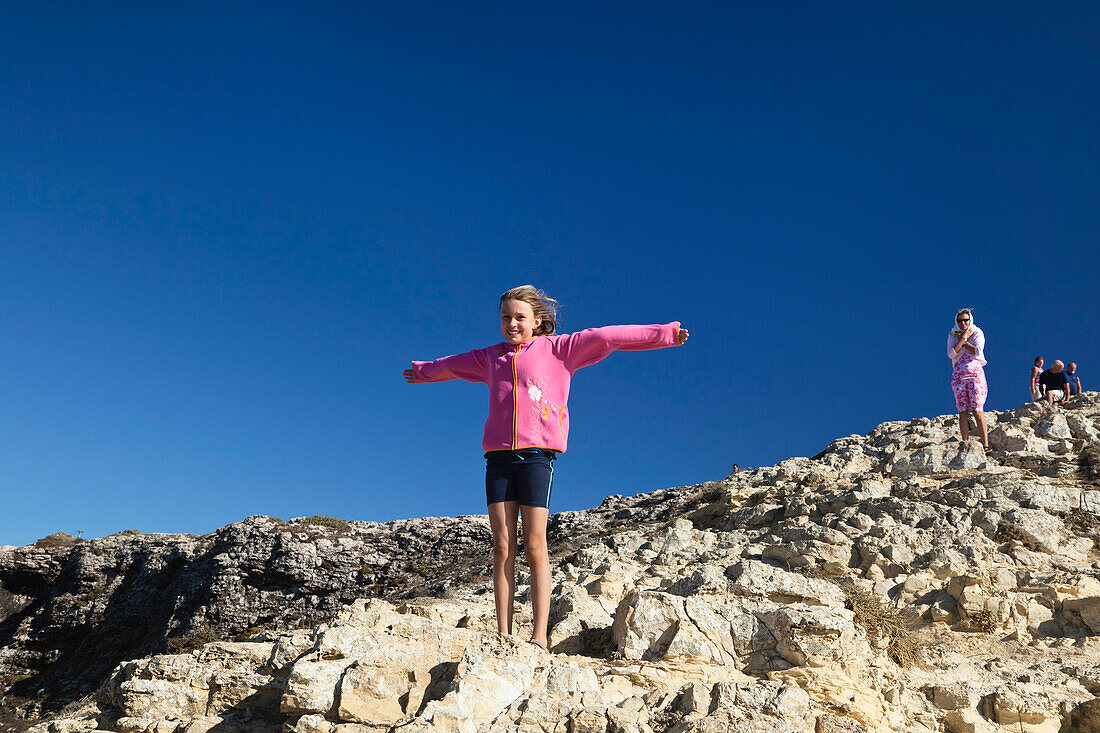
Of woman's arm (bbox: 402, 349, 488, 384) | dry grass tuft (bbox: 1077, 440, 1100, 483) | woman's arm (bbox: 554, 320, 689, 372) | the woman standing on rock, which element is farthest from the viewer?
the woman standing on rock

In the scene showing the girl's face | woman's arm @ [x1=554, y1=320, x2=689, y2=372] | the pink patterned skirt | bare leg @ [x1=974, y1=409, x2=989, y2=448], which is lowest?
woman's arm @ [x1=554, y1=320, x2=689, y2=372]

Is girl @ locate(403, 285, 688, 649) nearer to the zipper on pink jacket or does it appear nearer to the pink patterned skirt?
the zipper on pink jacket

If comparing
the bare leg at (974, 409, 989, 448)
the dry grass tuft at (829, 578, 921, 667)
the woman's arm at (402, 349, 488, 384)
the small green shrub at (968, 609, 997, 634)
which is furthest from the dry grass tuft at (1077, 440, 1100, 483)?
the woman's arm at (402, 349, 488, 384)

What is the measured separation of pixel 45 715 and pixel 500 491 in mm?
17145

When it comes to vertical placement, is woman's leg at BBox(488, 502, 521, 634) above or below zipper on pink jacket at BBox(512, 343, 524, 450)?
below

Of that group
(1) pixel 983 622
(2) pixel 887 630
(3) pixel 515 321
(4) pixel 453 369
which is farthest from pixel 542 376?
(1) pixel 983 622

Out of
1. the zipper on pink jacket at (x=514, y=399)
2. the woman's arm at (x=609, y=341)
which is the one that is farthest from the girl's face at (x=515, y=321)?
the woman's arm at (x=609, y=341)

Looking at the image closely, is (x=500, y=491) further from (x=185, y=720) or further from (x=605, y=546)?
(x=605, y=546)

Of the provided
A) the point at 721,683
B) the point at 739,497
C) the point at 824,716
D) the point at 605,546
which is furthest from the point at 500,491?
the point at 739,497

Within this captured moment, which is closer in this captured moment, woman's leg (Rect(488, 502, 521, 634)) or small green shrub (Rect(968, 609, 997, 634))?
woman's leg (Rect(488, 502, 521, 634))

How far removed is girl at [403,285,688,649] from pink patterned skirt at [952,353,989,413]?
33.8ft

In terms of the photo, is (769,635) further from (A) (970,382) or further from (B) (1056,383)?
(B) (1056,383)

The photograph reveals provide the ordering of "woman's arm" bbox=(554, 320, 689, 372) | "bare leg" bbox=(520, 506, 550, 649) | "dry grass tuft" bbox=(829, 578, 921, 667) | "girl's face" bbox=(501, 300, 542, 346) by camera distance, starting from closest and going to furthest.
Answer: "bare leg" bbox=(520, 506, 550, 649)
"woman's arm" bbox=(554, 320, 689, 372)
"girl's face" bbox=(501, 300, 542, 346)
"dry grass tuft" bbox=(829, 578, 921, 667)

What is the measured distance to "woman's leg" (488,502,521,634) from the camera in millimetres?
4715
